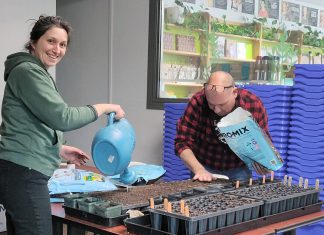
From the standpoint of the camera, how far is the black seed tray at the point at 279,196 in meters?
1.64

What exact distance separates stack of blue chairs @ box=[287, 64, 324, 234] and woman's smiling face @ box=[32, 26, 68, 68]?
1489 mm

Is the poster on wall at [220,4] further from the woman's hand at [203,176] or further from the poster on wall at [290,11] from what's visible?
the woman's hand at [203,176]

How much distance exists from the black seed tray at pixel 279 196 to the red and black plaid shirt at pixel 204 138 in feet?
1.42

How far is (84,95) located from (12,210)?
122 inches

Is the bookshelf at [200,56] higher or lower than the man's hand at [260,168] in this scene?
higher

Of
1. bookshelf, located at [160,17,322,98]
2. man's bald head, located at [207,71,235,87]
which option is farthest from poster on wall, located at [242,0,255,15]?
man's bald head, located at [207,71,235,87]

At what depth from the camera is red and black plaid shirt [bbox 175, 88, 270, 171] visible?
2344 millimetres

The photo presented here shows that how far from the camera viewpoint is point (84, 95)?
452 centimetres

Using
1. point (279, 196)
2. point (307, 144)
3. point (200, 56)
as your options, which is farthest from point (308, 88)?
point (200, 56)

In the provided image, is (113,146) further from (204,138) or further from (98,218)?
(204,138)

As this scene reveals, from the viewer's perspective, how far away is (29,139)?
148cm

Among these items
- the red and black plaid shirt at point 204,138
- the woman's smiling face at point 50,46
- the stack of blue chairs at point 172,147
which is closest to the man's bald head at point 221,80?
the red and black plaid shirt at point 204,138

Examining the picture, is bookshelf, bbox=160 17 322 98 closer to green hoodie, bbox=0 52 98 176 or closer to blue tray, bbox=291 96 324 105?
blue tray, bbox=291 96 324 105

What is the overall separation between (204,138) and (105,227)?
3.31ft
